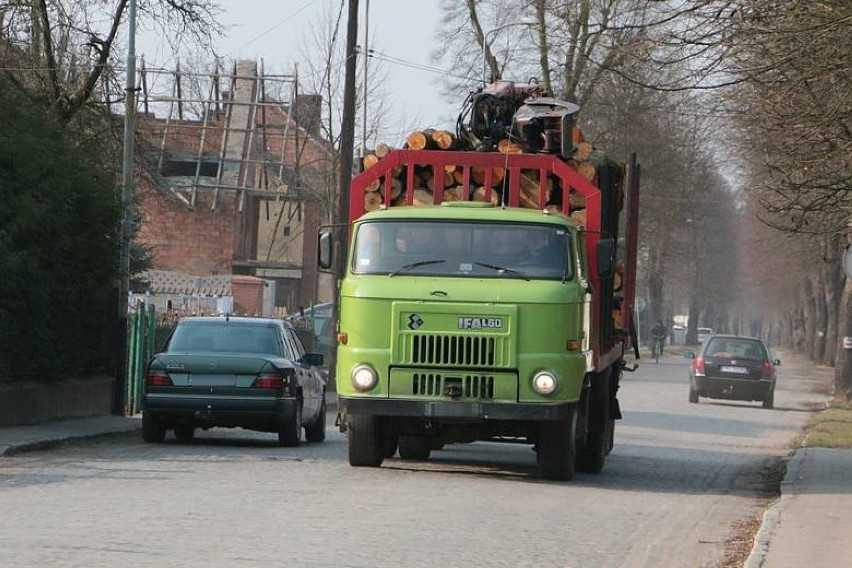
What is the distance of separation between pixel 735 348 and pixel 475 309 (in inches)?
1022

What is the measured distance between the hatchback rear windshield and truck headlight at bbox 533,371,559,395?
25.1m

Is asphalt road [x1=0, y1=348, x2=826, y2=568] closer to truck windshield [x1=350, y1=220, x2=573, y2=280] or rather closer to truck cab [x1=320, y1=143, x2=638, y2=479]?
truck cab [x1=320, y1=143, x2=638, y2=479]

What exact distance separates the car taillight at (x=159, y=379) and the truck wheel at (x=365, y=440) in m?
3.60

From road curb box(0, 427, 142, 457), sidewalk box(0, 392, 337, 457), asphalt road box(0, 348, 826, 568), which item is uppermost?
sidewalk box(0, 392, 337, 457)

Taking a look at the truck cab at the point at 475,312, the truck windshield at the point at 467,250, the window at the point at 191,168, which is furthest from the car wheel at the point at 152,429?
the window at the point at 191,168

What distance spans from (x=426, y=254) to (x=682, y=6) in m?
3.68

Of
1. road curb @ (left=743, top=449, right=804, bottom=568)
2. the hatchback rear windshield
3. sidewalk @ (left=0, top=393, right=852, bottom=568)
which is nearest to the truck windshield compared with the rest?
road curb @ (left=743, top=449, right=804, bottom=568)

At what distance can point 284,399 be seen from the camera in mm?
20750

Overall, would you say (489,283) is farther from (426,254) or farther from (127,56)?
(127,56)

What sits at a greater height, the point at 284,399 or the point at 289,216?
the point at 289,216

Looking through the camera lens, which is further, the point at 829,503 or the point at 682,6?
the point at 829,503

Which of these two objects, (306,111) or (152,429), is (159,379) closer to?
(152,429)

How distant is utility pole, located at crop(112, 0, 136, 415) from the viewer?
25266mm

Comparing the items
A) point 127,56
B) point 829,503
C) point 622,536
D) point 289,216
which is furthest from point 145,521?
point 289,216
